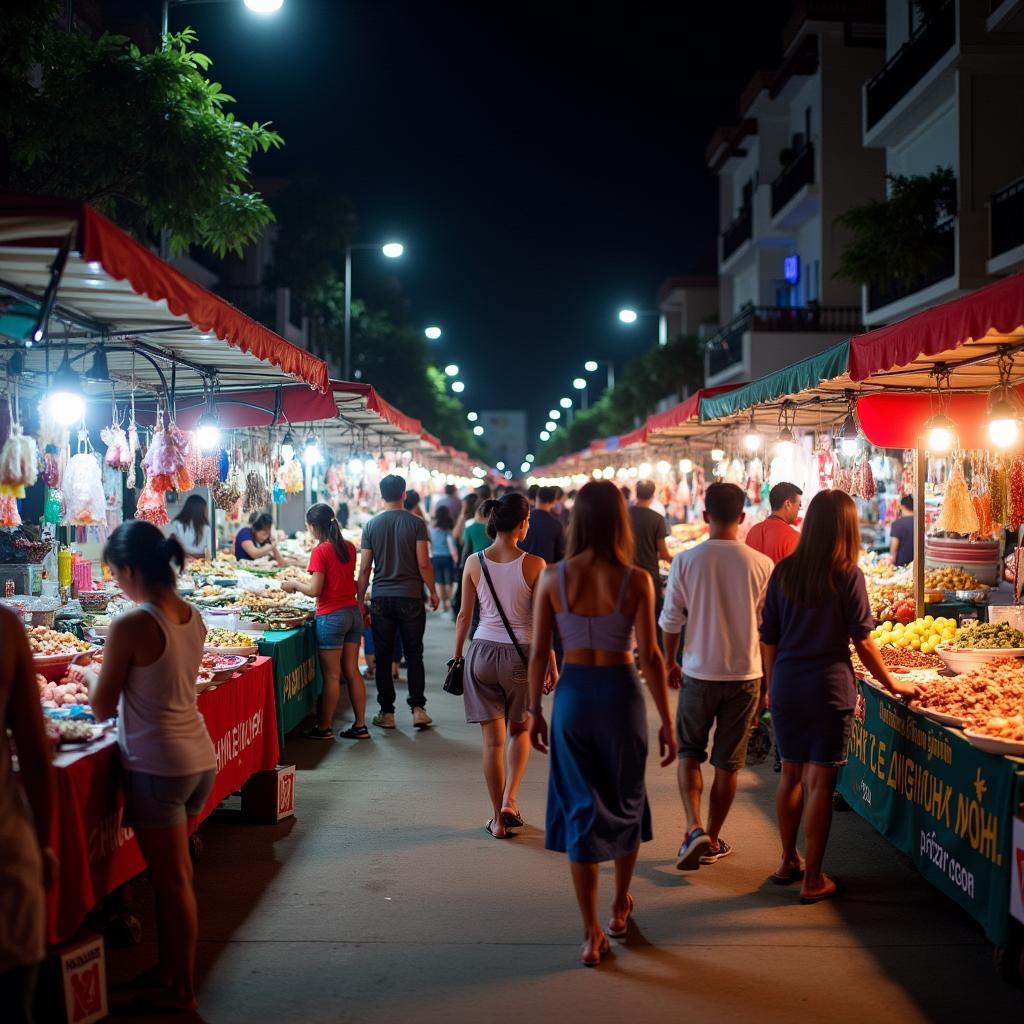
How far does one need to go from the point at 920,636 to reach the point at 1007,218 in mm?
11885

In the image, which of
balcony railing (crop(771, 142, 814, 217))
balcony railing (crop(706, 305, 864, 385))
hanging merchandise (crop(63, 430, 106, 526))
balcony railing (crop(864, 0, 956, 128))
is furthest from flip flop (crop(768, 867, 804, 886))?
balcony railing (crop(771, 142, 814, 217))

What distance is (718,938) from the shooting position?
5.23m

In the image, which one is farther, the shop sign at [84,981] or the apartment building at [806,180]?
the apartment building at [806,180]

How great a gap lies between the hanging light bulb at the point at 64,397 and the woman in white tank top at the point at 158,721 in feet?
7.90

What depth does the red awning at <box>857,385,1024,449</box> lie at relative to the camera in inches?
336

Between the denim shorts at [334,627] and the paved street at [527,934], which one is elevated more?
the denim shorts at [334,627]

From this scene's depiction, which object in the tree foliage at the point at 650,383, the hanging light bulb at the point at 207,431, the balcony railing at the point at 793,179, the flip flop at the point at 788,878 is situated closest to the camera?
the flip flop at the point at 788,878

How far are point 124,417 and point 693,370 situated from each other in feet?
112

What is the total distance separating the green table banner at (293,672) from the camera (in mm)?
8609

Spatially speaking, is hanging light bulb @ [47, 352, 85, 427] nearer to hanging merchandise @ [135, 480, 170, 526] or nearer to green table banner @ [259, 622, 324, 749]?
hanging merchandise @ [135, 480, 170, 526]

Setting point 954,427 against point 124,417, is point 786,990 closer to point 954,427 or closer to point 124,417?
point 954,427

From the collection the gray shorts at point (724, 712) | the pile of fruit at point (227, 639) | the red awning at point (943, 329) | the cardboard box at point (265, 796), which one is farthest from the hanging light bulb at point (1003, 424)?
the pile of fruit at point (227, 639)

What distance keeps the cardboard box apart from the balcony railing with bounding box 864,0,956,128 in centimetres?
1667

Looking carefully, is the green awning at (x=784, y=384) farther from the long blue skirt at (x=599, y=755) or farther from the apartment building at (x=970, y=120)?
the apartment building at (x=970, y=120)
